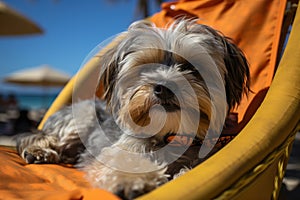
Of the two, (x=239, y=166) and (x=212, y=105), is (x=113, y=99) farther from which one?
(x=239, y=166)

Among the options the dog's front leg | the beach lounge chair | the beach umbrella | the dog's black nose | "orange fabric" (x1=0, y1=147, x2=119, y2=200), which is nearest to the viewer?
the beach lounge chair

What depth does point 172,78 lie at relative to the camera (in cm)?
217

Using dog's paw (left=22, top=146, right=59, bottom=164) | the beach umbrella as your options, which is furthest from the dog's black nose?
the beach umbrella

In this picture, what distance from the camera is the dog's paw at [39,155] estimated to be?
299 centimetres

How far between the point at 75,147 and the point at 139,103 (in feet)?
4.19

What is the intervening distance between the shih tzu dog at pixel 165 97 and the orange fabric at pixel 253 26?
0.63 meters

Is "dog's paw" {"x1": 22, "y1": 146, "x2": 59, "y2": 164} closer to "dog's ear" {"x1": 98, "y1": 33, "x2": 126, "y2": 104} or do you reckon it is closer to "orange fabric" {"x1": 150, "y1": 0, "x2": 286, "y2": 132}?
"dog's ear" {"x1": 98, "y1": 33, "x2": 126, "y2": 104}

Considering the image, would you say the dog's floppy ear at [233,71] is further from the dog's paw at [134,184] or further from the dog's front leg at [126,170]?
the dog's paw at [134,184]

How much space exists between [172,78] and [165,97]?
146 mm

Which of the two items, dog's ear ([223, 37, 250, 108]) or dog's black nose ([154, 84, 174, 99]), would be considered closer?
dog's black nose ([154, 84, 174, 99])

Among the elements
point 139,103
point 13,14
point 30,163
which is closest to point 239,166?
point 139,103

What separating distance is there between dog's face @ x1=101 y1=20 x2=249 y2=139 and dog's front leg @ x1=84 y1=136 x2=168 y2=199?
0.13 metres

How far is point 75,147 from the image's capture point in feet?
10.6

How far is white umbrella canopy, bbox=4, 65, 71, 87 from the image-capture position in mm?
19578
